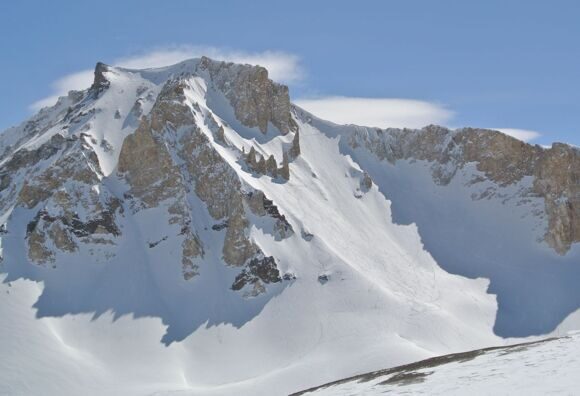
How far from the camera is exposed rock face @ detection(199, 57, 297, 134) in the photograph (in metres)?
122

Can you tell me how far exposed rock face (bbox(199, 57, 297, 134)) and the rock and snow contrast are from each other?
0.34 meters

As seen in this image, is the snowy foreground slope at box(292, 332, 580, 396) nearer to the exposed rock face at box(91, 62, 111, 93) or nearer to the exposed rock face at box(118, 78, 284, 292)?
the exposed rock face at box(118, 78, 284, 292)

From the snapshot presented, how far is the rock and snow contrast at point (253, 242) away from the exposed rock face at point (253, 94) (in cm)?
34

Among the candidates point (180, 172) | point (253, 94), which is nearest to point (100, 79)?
point (253, 94)

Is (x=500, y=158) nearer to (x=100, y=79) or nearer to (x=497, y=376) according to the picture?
(x=100, y=79)

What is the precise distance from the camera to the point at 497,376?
2688 cm

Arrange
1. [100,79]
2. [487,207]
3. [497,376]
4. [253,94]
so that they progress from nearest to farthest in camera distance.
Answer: [497,376] < [487,207] < [253,94] < [100,79]

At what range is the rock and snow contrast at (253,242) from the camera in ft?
278

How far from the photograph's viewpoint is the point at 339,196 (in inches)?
4584

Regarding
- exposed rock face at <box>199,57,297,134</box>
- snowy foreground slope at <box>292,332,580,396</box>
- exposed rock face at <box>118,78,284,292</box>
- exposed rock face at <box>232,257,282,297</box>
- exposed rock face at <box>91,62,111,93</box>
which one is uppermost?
exposed rock face at <box>91,62,111,93</box>

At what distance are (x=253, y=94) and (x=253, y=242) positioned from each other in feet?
109

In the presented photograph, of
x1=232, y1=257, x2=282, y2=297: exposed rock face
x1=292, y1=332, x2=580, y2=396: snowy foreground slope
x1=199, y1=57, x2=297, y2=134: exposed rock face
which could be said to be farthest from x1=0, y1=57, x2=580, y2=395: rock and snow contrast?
x1=292, y1=332, x2=580, y2=396: snowy foreground slope

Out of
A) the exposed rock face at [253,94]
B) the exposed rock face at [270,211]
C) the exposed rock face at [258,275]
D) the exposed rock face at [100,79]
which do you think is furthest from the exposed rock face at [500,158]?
the exposed rock face at [100,79]

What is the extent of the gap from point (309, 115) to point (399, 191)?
896 inches
